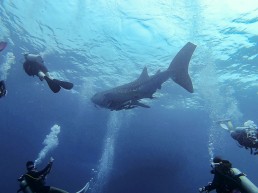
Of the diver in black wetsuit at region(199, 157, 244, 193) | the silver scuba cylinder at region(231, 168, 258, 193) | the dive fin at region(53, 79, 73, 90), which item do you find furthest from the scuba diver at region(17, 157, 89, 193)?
the silver scuba cylinder at region(231, 168, 258, 193)

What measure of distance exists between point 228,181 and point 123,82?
2512cm

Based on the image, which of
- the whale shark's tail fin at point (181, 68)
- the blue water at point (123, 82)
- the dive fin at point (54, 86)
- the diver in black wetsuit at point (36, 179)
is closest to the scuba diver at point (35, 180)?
the diver in black wetsuit at point (36, 179)

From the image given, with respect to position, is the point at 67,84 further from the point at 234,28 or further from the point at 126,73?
the point at 126,73

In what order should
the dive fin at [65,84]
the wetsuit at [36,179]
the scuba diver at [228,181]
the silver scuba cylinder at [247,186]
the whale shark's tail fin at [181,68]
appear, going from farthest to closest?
1. the whale shark's tail fin at [181,68]
2. the wetsuit at [36,179]
3. the dive fin at [65,84]
4. the scuba diver at [228,181]
5. the silver scuba cylinder at [247,186]

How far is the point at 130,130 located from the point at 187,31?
34.4 meters

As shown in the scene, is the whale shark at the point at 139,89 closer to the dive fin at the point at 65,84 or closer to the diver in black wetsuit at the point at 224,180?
the dive fin at the point at 65,84

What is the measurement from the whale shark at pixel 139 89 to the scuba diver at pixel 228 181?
4.01 meters

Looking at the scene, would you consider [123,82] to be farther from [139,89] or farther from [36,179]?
[36,179]

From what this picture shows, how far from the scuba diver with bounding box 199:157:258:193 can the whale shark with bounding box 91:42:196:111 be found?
401 cm

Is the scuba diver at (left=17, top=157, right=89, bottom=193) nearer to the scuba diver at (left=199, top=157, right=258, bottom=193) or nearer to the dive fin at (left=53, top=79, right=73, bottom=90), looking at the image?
the dive fin at (left=53, top=79, right=73, bottom=90)

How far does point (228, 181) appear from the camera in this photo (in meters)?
5.35

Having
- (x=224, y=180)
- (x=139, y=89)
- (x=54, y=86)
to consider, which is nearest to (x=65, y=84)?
(x=54, y=86)

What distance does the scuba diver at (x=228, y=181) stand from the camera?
5205 mm

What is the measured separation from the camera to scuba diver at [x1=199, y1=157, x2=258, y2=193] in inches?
205
